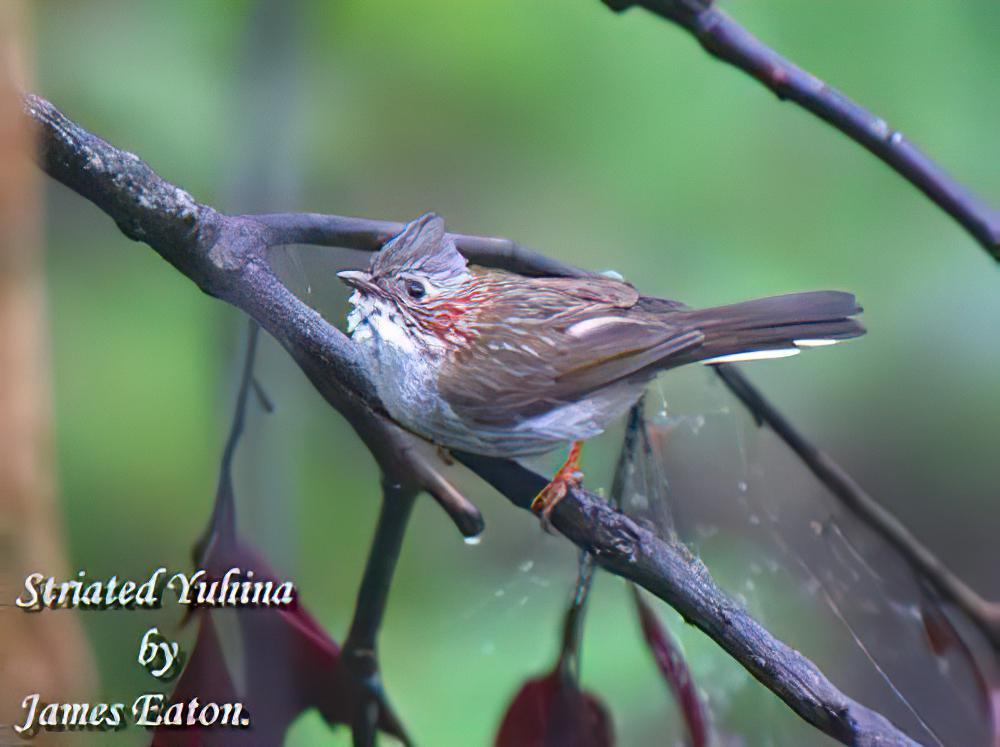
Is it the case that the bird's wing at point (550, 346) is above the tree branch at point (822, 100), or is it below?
below

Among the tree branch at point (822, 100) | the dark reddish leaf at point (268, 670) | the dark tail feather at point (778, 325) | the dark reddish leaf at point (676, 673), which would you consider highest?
the tree branch at point (822, 100)

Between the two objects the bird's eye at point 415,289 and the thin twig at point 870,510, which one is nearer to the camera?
the bird's eye at point 415,289

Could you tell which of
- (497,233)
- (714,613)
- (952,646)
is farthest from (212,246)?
(952,646)

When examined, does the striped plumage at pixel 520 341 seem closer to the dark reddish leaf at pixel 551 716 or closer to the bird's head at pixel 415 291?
the bird's head at pixel 415 291

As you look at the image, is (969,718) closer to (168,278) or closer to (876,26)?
(876,26)

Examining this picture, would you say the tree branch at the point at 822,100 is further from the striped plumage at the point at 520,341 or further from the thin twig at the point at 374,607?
the thin twig at the point at 374,607

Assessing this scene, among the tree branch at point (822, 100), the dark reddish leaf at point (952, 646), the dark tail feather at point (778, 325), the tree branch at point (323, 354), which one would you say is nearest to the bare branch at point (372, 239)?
the tree branch at point (323, 354)

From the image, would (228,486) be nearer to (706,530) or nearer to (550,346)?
(550,346)
